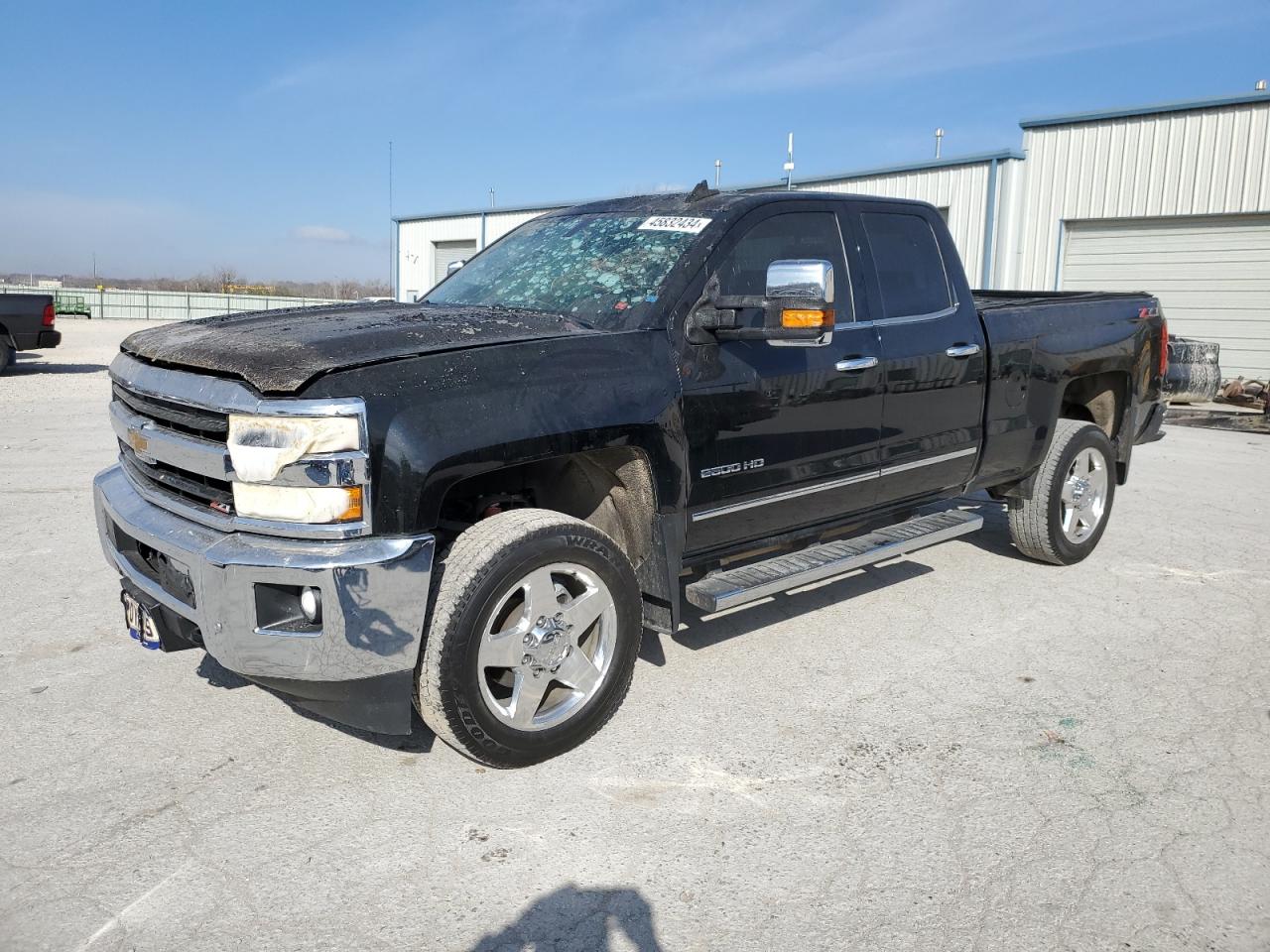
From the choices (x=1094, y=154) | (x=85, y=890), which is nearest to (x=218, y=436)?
(x=85, y=890)

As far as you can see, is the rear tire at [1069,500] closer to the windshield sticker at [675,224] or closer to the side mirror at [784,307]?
the side mirror at [784,307]

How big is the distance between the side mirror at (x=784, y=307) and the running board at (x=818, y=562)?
3.17ft

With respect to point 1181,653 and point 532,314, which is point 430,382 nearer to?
point 532,314

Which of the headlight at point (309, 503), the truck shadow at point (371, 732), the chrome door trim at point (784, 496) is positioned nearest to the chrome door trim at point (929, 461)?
the chrome door trim at point (784, 496)

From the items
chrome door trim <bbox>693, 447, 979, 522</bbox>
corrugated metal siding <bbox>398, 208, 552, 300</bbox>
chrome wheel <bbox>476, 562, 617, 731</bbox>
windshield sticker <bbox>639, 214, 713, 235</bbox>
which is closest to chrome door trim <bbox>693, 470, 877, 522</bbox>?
chrome door trim <bbox>693, 447, 979, 522</bbox>

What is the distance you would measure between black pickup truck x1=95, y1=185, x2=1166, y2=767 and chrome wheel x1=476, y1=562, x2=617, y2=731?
11mm

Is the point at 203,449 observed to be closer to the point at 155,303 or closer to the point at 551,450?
the point at 551,450

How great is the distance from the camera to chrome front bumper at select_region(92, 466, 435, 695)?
2863 millimetres

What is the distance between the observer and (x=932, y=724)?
3795 millimetres

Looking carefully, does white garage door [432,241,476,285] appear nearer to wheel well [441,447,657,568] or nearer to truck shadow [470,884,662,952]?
wheel well [441,447,657,568]

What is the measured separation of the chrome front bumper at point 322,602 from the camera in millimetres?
2863

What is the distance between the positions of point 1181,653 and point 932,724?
157 cm

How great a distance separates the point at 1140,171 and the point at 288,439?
16873 millimetres

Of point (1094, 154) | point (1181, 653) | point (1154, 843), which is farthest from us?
point (1094, 154)
